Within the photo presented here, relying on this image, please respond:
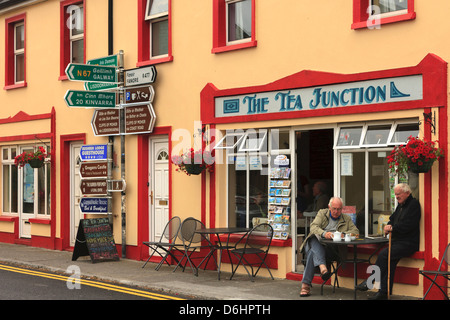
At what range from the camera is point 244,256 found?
13.1m

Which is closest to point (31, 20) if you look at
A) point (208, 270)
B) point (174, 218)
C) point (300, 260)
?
point (174, 218)

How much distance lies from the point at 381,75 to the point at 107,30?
7.43 m

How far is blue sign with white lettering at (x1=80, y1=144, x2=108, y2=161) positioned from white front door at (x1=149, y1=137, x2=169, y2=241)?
1270mm

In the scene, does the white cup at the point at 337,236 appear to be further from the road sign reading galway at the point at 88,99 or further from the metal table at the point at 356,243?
the road sign reading galway at the point at 88,99

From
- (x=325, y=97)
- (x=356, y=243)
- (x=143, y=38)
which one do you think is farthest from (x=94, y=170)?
(x=356, y=243)

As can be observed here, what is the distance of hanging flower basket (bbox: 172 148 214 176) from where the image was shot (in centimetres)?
1331

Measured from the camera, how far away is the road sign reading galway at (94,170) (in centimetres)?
1589

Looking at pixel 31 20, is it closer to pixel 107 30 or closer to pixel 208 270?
pixel 107 30

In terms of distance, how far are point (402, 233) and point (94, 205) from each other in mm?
7777

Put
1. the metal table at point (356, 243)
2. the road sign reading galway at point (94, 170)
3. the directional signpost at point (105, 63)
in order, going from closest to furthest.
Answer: the metal table at point (356, 243)
the directional signpost at point (105, 63)
the road sign reading galway at point (94, 170)

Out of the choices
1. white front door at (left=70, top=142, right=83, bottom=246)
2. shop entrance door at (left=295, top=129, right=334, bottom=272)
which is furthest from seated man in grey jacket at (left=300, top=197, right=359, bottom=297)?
white front door at (left=70, top=142, right=83, bottom=246)

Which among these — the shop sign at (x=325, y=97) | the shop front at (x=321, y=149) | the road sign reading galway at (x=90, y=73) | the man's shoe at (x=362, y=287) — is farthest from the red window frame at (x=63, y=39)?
the man's shoe at (x=362, y=287)

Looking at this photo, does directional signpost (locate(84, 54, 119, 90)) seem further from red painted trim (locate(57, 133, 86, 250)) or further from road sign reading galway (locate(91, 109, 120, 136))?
red painted trim (locate(57, 133, 86, 250))

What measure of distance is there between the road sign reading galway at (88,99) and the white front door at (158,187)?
1.25 m
